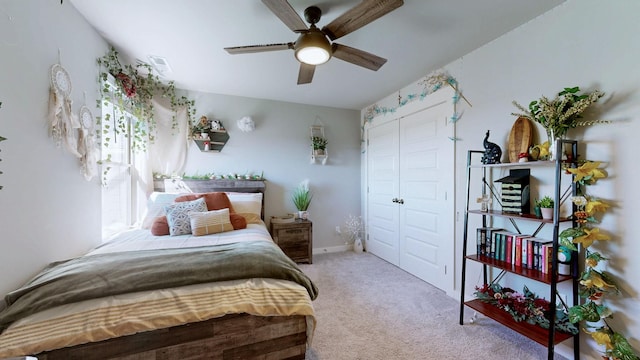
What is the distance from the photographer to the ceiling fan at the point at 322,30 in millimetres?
1401

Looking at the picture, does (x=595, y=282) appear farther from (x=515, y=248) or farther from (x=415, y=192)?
(x=415, y=192)

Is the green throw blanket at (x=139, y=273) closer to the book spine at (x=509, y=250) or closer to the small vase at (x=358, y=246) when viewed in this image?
the book spine at (x=509, y=250)

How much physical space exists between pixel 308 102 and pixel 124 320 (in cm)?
344

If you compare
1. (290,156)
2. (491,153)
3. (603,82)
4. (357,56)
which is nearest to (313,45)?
(357,56)

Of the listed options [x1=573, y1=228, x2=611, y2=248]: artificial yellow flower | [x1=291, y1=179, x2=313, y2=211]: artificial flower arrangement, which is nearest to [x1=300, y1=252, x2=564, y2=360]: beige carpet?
[x1=573, y1=228, x2=611, y2=248]: artificial yellow flower

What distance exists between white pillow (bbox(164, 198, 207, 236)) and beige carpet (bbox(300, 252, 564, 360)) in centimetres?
156

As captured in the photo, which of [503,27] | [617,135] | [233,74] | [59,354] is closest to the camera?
[59,354]

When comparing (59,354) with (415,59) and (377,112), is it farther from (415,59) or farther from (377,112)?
(377,112)

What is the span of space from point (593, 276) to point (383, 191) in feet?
8.02

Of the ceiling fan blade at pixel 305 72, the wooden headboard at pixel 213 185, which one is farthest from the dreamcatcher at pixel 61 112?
the ceiling fan blade at pixel 305 72

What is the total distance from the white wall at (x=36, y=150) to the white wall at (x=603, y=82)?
339 cm

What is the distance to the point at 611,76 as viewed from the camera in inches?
60.1

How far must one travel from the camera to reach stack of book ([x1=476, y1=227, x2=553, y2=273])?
5.65 ft

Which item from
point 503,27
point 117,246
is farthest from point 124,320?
point 503,27
